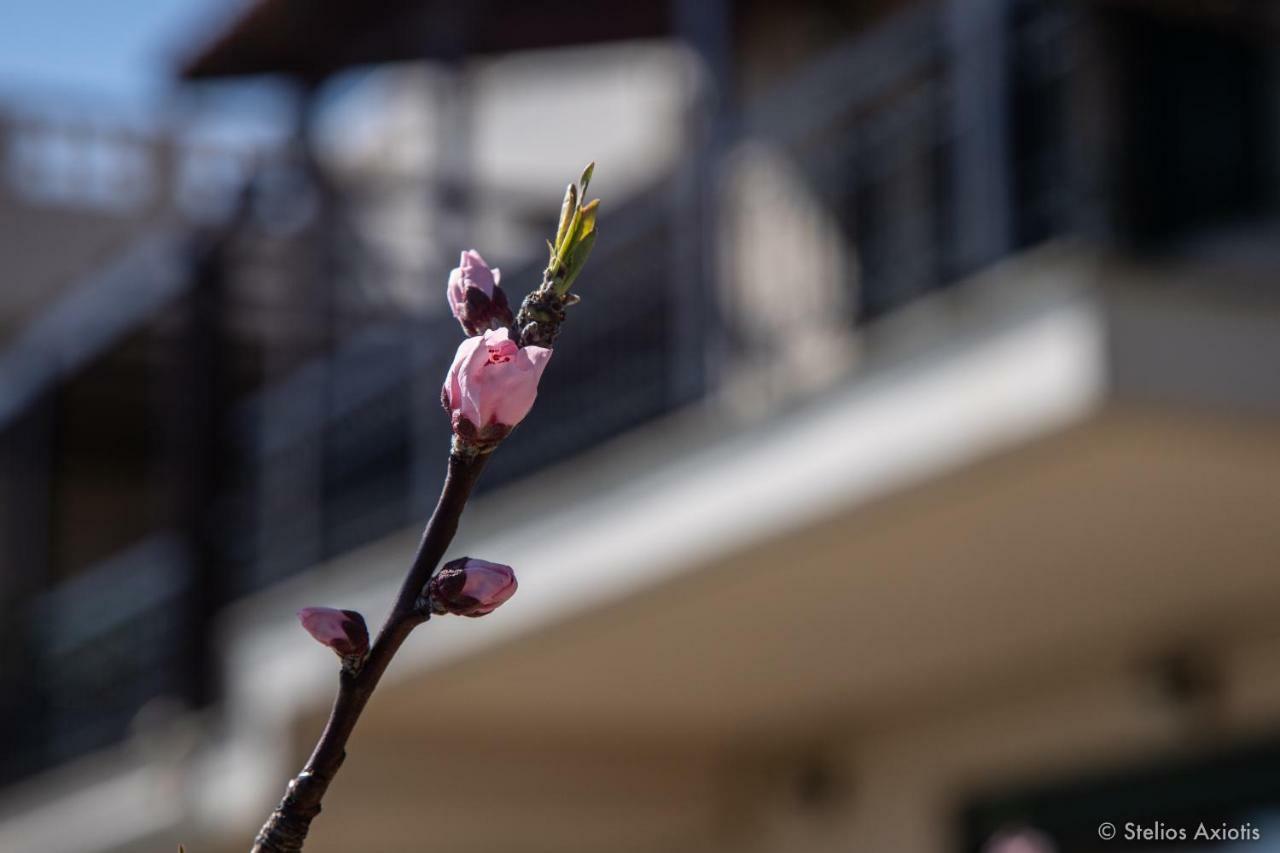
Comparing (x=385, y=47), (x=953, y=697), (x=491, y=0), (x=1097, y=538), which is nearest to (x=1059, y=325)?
(x=1097, y=538)

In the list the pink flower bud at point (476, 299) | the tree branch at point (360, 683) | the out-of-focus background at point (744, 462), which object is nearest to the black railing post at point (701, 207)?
the out-of-focus background at point (744, 462)

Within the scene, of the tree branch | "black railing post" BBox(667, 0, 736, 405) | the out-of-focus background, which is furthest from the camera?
"black railing post" BBox(667, 0, 736, 405)

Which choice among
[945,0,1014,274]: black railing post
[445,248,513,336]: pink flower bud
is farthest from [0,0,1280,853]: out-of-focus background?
[445,248,513,336]: pink flower bud

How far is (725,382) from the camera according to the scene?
6.61 m

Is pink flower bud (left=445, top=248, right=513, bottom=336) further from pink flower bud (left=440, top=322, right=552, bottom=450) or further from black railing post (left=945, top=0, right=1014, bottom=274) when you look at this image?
black railing post (left=945, top=0, right=1014, bottom=274)

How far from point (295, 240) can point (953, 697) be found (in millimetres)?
3906

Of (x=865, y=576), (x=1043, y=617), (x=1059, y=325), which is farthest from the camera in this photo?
(x=1043, y=617)

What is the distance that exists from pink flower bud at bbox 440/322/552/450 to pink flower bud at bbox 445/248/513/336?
6 centimetres

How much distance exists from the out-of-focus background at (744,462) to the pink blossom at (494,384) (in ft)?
13.1

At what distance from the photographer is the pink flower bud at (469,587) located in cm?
113

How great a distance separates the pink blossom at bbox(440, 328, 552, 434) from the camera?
43.1 inches

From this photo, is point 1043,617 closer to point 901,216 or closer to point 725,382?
point 725,382

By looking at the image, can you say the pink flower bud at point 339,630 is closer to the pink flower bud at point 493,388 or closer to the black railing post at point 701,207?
the pink flower bud at point 493,388

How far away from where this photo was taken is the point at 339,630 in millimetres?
1152
